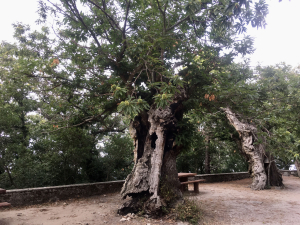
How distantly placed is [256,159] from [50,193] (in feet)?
30.3

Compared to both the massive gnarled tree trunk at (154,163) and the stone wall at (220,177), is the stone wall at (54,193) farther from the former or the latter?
the stone wall at (220,177)

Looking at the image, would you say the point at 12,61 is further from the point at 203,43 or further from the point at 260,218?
the point at 260,218

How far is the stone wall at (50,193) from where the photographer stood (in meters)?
6.27

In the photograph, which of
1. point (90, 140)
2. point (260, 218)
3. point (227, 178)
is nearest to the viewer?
point (260, 218)

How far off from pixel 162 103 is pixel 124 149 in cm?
575

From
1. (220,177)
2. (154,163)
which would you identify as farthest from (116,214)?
(220,177)

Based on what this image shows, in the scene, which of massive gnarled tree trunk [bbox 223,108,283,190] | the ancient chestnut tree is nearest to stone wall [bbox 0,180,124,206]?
the ancient chestnut tree

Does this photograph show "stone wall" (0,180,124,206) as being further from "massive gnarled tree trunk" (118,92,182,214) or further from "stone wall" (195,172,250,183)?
"stone wall" (195,172,250,183)

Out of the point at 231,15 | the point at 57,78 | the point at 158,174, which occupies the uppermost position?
the point at 231,15

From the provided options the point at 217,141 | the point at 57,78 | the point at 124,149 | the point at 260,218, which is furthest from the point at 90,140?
the point at 217,141

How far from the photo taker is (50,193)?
22.5 feet

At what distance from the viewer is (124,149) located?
981 centimetres

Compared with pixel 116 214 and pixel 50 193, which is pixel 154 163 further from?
pixel 50 193

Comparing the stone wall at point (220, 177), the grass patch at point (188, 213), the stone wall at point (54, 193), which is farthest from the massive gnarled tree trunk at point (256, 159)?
the stone wall at point (54, 193)
